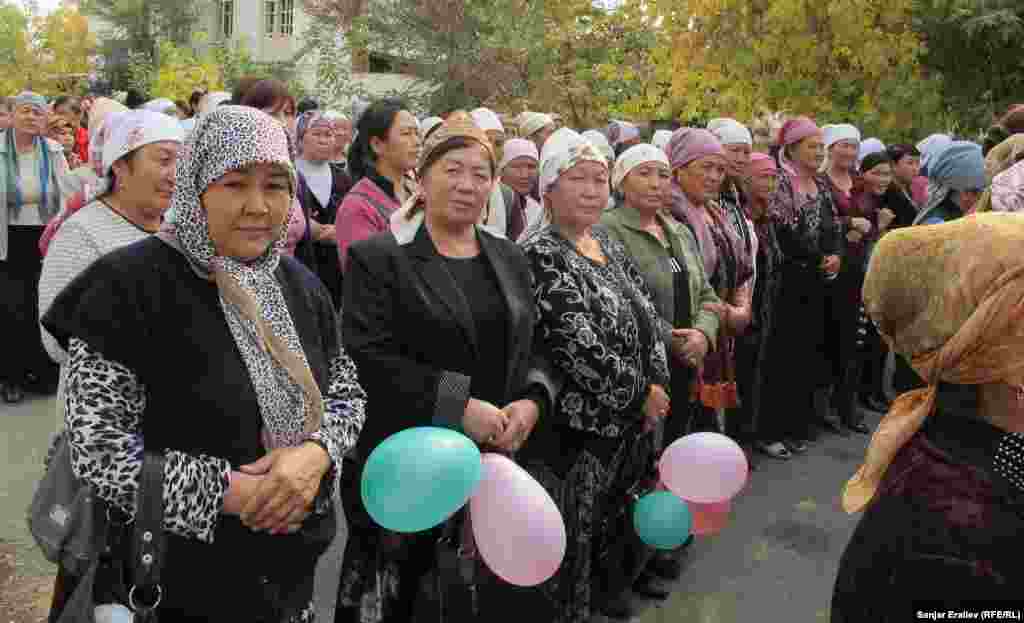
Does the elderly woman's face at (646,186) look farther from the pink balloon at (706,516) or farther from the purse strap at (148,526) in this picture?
the purse strap at (148,526)

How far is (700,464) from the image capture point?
3.53 m

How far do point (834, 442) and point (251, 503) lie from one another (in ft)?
18.0

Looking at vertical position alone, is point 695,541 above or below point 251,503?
below

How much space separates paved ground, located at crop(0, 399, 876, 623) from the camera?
3.97m

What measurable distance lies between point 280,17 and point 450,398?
1399 inches

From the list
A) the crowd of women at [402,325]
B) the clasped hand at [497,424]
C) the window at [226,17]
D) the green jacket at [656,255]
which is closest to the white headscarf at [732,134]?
the crowd of women at [402,325]

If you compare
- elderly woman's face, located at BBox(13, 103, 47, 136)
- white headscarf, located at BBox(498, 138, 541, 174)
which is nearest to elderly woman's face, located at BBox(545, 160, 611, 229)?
white headscarf, located at BBox(498, 138, 541, 174)

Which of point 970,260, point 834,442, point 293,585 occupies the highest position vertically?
point 970,260

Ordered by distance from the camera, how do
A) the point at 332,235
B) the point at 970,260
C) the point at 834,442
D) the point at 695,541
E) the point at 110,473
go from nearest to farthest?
the point at 970,260 → the point at 110,473 → the point at 695,541 → the point at 332,235 → the point at 834,442

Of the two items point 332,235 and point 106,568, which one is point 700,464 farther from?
point 332,235

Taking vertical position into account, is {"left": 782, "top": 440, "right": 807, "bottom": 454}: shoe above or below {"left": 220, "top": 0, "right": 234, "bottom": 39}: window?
below

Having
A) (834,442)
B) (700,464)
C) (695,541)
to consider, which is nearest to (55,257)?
(700,464)

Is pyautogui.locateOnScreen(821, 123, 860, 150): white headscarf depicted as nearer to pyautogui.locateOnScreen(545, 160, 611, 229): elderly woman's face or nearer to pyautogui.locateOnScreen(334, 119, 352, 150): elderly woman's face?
pyautogui.locateOnScreen(334, 119, 352, 150): elderly woman's face

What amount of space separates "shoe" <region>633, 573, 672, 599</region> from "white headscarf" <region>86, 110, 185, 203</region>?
9.12ft
